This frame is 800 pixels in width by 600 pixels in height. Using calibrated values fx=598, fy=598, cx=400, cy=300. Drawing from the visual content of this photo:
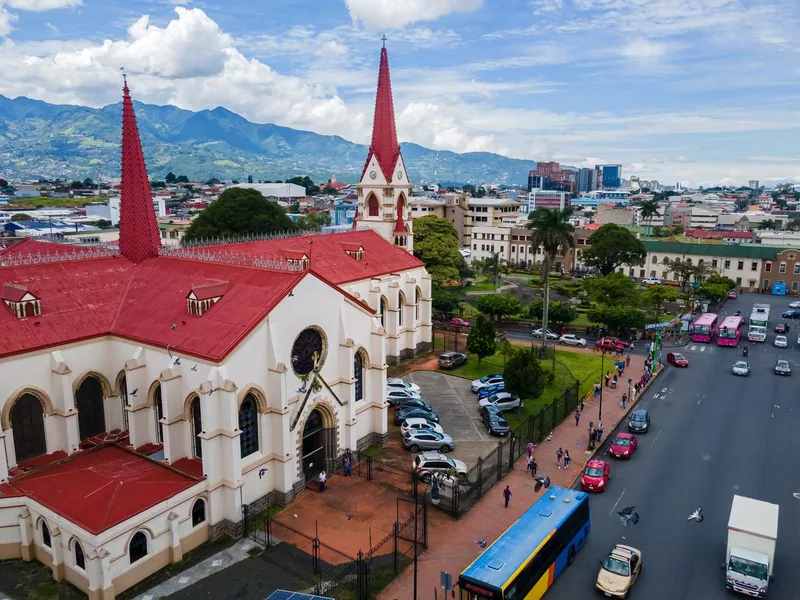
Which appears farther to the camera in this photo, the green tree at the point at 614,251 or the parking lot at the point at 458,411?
the green tree at the point at 614,251

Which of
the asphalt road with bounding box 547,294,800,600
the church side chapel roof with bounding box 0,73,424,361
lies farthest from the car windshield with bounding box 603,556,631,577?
the church side chapel roof with bounding box 0,73,424,361

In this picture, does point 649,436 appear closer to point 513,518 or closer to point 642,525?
point 642,525

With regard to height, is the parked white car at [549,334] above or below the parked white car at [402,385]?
below

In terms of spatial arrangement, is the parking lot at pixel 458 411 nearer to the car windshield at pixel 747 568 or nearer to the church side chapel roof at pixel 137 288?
the church side chapel roof at pixel 137 288

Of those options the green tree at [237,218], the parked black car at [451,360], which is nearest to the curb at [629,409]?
the parked black car at [451,360]

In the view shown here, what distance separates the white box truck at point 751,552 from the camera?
2350 cm

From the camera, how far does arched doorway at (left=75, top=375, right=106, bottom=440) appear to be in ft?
101

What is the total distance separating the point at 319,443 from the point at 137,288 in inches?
541

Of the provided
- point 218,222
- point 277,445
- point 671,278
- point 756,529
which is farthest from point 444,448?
point 671,278

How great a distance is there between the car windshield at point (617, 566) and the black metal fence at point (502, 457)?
24.7 feet

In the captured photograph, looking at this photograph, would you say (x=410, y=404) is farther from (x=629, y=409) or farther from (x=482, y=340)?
(x=629, y=409)

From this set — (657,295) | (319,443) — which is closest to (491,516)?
(319,443)

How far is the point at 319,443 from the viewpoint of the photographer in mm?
32812

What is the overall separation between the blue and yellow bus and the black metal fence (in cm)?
494
